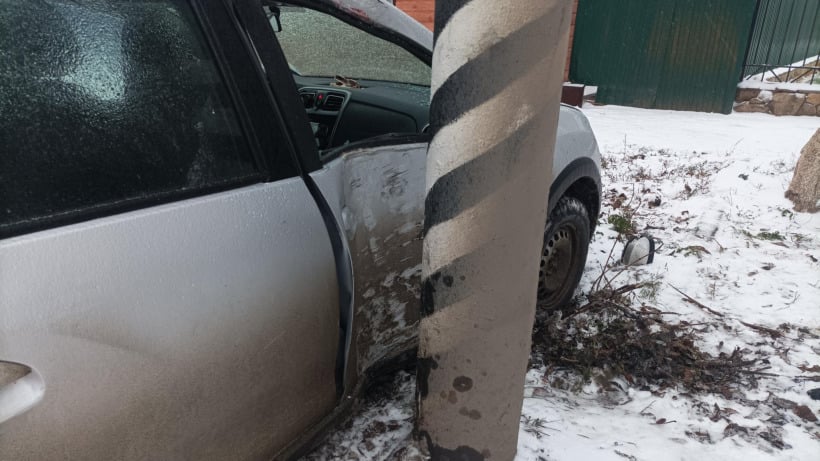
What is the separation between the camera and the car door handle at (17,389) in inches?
36.6

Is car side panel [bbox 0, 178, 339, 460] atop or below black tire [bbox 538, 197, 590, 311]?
atop

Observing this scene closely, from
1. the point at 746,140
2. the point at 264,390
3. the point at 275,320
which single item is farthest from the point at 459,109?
the point at 746,140

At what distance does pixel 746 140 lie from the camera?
23.7 ft

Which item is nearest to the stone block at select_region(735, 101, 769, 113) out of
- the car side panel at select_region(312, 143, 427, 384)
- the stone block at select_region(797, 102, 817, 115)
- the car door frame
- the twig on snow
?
the stone block at select_region(797, 102, 817, 115)

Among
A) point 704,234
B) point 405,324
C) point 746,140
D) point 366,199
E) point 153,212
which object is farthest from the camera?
point 746,140

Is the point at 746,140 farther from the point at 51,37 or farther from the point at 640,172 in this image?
the point at 51,37

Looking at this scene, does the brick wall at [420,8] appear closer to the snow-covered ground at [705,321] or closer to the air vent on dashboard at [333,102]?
the snow-covered ground at [705,321]

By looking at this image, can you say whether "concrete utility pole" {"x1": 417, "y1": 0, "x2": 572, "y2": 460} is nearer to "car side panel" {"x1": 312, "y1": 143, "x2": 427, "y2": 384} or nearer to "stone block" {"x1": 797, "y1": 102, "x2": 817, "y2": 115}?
"car side panel" {"x1": 312, "y1": 143, "x2": 427, "y2": 384}

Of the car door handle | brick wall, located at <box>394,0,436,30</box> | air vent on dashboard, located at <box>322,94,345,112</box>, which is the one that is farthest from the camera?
brick wall, located at <box>394,0,436,30</box>

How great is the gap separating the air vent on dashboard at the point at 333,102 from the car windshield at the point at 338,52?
309mm

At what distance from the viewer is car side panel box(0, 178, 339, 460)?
971mm

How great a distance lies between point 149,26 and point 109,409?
0.84 meters

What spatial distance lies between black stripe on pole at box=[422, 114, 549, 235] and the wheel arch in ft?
3.87

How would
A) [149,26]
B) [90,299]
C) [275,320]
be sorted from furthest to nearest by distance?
[275,320] → [149,26] → [90,299]
